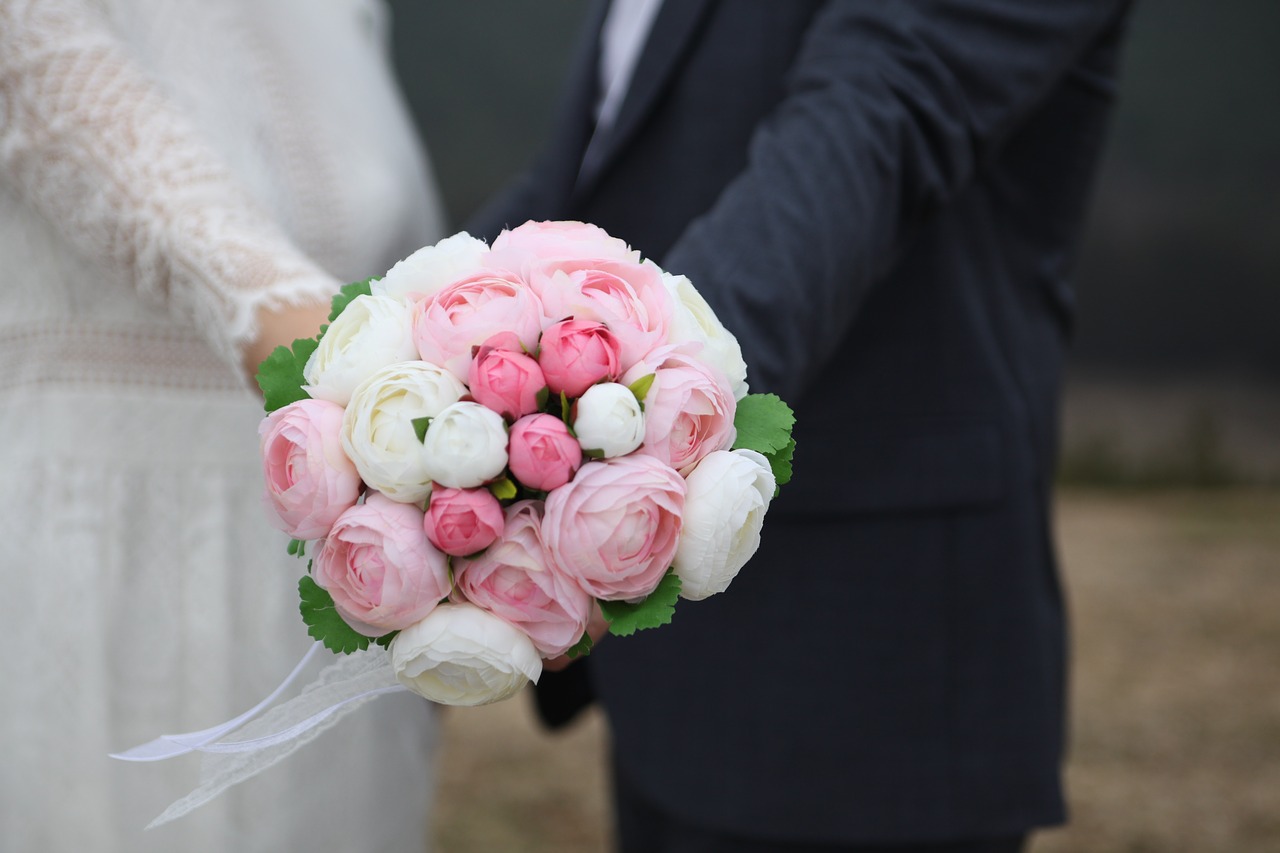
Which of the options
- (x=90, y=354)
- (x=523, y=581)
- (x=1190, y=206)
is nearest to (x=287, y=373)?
(x=523, y=581)

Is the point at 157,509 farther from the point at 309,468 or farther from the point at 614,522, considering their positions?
the point at 614,522

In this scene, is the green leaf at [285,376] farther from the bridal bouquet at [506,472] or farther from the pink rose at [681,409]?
the pink rose at [681,409]

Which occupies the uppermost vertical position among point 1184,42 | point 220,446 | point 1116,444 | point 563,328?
point 563,328

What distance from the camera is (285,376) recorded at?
69 centimetres

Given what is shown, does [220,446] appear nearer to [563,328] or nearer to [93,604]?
[93,604]

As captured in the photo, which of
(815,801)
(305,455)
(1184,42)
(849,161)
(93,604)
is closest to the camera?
(305,455)

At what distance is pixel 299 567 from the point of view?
1.17 metres

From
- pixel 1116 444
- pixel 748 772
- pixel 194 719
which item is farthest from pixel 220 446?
pixel 1116 444

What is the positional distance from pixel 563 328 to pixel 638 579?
0.15m

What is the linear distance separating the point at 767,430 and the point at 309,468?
28 cm

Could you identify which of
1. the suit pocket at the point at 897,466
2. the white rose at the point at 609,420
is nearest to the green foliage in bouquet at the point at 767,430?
the white rose at the point at 609,420

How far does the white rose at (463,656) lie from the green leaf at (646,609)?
0.05 meters

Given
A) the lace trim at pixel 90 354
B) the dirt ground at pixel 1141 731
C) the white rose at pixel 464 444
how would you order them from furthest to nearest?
the dirt ground at pixel 1141 731 < the lace trim at pixel 90 354 < the white rose at pixel 464 444

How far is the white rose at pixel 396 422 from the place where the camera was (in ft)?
1.90
